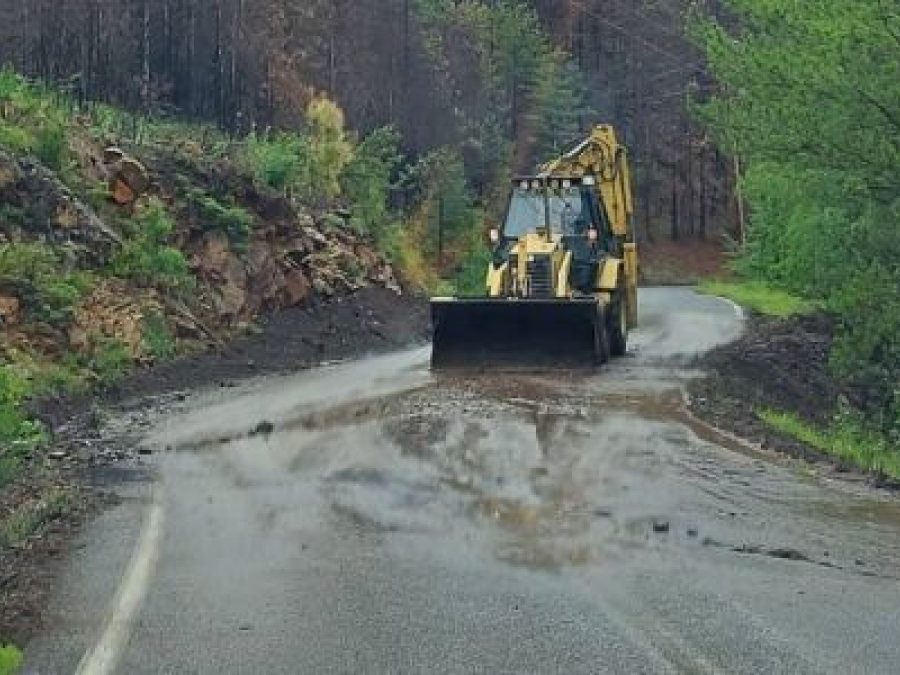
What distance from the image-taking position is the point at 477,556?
9273 millimetres

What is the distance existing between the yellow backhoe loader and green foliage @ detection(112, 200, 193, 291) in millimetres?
4995

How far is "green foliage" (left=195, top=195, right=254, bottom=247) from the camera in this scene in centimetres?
2659

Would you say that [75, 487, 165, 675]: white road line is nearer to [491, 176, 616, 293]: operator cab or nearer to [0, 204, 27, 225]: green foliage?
[0, 204, 27, 225]: green foliage

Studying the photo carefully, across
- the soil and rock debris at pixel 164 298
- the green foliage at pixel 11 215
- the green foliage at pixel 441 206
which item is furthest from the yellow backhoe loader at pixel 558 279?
the green foliage at pixel 441 206

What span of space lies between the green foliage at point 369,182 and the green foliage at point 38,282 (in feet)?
46.9

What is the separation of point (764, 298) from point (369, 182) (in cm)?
1587

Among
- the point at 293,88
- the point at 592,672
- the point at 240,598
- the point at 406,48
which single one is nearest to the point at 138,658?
the point at 240,598

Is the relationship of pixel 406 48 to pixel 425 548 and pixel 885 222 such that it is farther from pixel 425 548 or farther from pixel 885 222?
pixel 425 548

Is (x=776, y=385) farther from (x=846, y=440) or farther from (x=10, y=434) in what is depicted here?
(x=10, y=434)

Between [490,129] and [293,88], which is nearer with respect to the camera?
[293,88]

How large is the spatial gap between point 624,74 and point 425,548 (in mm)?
75964

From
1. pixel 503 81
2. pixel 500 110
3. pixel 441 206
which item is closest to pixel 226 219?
pixel 441 206

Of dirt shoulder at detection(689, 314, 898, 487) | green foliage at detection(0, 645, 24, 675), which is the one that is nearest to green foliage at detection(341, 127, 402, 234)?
dirt shoulder at detection(689, 314, 898, 487)

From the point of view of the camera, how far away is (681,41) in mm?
83688
